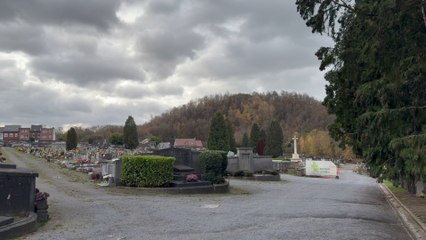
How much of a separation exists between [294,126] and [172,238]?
118 meters

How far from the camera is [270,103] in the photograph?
469 feet

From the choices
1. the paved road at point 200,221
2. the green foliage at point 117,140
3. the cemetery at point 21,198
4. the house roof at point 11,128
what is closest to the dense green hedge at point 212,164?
the paved road at point 200,221

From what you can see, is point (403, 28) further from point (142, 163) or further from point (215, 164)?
point (215, 164)

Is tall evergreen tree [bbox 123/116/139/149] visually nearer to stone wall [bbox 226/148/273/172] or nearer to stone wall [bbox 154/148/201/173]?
stone wall [bbox 226/148/273/172]

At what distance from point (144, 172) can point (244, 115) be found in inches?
4793

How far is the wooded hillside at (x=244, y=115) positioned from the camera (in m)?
118

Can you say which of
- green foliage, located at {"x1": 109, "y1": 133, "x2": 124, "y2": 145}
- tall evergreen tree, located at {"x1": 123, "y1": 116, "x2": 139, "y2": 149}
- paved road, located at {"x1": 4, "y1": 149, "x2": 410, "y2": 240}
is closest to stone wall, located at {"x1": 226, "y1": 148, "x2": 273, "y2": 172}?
paved road, located at {"x1": 4, "y1": 149, "x2": 410, "y2": 240}

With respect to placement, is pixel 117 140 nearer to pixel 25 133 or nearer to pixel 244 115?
pixel 244 115

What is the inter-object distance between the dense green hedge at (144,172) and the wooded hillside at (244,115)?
92.0 meters

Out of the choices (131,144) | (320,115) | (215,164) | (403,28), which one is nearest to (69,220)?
(403,28)

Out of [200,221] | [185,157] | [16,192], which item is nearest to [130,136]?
[185,157]

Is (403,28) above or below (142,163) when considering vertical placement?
above

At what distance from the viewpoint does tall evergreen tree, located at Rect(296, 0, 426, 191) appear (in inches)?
299

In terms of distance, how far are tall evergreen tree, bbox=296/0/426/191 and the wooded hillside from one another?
333 feet
